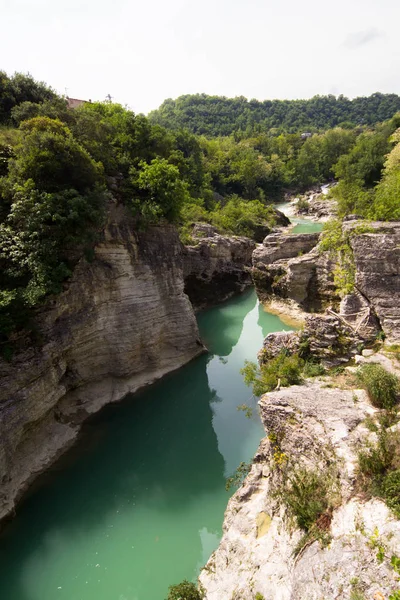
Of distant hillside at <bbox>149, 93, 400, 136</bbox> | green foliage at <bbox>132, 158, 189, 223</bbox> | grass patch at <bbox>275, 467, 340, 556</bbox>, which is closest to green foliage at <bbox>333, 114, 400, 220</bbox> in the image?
green foliage at <bbox>132, 158, 189, 223</bbox>

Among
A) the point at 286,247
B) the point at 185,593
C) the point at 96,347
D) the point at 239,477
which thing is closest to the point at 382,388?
the point at 239,477

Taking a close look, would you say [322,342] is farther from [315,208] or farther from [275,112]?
[275,112]

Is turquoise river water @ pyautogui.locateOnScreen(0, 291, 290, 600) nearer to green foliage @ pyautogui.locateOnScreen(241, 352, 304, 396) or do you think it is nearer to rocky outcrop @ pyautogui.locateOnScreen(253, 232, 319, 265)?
green foliage @ pyautogui.locateOnScreen(241, 352, 304, 396)

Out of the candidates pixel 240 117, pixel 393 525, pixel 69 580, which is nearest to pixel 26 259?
pixel 69 580

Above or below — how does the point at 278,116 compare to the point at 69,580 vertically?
above

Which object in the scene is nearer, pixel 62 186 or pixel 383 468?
pixel 383 468

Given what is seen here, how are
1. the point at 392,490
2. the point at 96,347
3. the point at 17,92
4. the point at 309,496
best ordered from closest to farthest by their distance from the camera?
1. the point at 392,490
2. the point at 309,496
3. the point at 96,347
4. the point at 17,92

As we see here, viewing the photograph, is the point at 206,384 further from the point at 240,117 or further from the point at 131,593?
the point at 240,117
